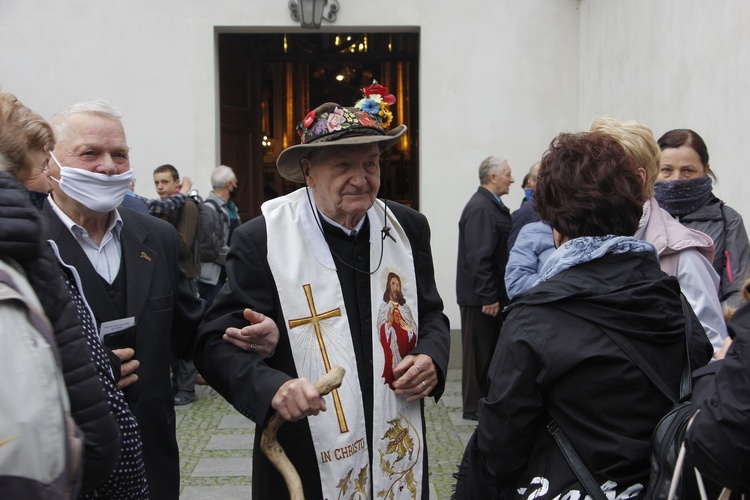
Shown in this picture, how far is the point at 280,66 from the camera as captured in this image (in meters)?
13.1

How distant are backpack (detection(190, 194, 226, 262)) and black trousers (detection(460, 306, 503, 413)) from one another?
2514 mm

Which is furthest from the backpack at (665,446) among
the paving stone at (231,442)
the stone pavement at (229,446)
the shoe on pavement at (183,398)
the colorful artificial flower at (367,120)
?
the shoe on pavement at (183,398)

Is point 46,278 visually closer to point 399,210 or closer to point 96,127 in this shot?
point 96,127

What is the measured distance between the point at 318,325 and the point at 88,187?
0.89m

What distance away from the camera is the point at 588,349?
6.95ft

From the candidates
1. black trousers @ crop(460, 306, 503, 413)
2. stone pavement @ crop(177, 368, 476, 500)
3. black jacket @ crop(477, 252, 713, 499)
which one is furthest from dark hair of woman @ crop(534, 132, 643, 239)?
black trousers @ crop(460, 306, 503, 413)

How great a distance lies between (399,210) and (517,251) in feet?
7.93

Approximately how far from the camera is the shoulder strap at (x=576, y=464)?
6.91 ft

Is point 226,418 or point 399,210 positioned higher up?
point 399,210

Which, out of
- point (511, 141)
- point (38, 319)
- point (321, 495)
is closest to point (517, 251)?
point (321, 495)

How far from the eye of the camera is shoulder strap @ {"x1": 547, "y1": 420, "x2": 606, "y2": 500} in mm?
2105

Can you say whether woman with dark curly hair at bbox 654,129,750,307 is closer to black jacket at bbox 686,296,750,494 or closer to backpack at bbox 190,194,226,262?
black jacket at bbox 686,296,750,494

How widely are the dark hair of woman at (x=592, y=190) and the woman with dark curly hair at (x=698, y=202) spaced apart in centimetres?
153

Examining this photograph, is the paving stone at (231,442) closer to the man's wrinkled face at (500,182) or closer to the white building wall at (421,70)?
the man's wrinkled face at (500,182)
